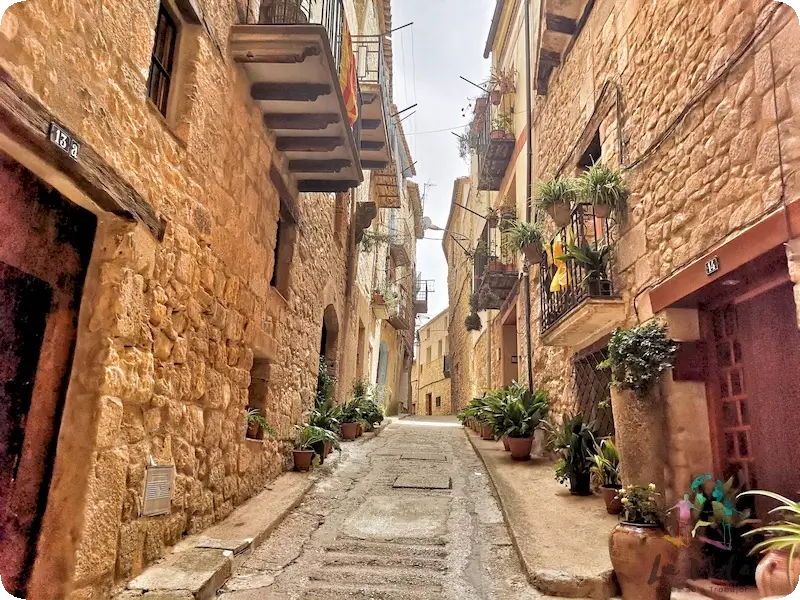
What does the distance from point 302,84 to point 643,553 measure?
4.64m

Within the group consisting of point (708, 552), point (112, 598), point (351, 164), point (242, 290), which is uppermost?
point (351, 164)

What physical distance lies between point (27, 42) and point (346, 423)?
8173mm

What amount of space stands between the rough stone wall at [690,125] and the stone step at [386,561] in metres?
1.91

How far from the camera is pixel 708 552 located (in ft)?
11.4

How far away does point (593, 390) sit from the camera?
638cm

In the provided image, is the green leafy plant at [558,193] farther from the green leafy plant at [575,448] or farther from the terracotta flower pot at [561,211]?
the green leafy plant at [575,448]

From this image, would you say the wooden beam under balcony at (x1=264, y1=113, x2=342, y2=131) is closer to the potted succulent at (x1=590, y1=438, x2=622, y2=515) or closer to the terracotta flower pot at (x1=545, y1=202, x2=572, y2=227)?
the terracotta flower pot at (x1=545, y1=202, x2=572, y2=227)

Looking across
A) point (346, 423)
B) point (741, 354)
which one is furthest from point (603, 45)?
point (346, 423)

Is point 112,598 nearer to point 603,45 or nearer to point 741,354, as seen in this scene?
point 741,354

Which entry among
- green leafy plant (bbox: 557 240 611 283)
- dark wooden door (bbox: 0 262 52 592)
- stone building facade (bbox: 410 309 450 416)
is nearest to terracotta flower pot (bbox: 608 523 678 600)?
green leafy plant (bbox: 557 240 611 283)

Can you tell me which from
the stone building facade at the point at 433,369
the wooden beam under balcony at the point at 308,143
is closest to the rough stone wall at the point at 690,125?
the wooden beam under balcony at the point at 308,143

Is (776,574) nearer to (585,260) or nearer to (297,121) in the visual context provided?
(585,260)

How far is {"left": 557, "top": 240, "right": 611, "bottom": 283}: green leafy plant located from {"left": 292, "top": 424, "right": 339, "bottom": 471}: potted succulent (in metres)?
3.83

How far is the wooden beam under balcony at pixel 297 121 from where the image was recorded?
560cm
